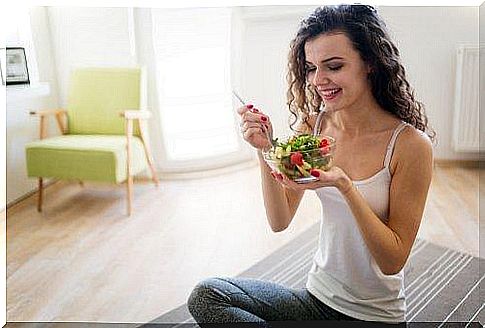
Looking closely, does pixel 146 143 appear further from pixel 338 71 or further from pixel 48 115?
pixel 338 71

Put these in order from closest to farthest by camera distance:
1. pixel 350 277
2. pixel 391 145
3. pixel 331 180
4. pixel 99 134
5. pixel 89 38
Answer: pixel 331 180, pixel 391 145, pixel 350 277, pixel 89 38, pixel 99 134

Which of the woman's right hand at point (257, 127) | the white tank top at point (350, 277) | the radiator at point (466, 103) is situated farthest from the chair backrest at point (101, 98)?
the radiator at point (466, 103)

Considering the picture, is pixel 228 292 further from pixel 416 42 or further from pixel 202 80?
pixel 416 42

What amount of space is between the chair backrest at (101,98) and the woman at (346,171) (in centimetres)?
53

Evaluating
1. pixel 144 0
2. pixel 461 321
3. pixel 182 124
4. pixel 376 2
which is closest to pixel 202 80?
pixel 182 124

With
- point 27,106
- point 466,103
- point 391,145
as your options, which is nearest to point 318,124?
point 391,145

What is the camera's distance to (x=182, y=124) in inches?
78.1

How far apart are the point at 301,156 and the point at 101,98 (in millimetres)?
821

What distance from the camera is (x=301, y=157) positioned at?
143cm

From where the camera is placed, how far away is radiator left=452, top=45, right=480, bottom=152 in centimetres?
183

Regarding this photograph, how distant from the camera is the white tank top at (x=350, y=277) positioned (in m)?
1.54

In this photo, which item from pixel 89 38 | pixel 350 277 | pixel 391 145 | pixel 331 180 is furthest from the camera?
pixel 89 38

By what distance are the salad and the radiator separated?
57cm

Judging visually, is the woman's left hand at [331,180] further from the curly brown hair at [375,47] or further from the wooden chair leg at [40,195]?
the wooden chair leg at [40,195]
